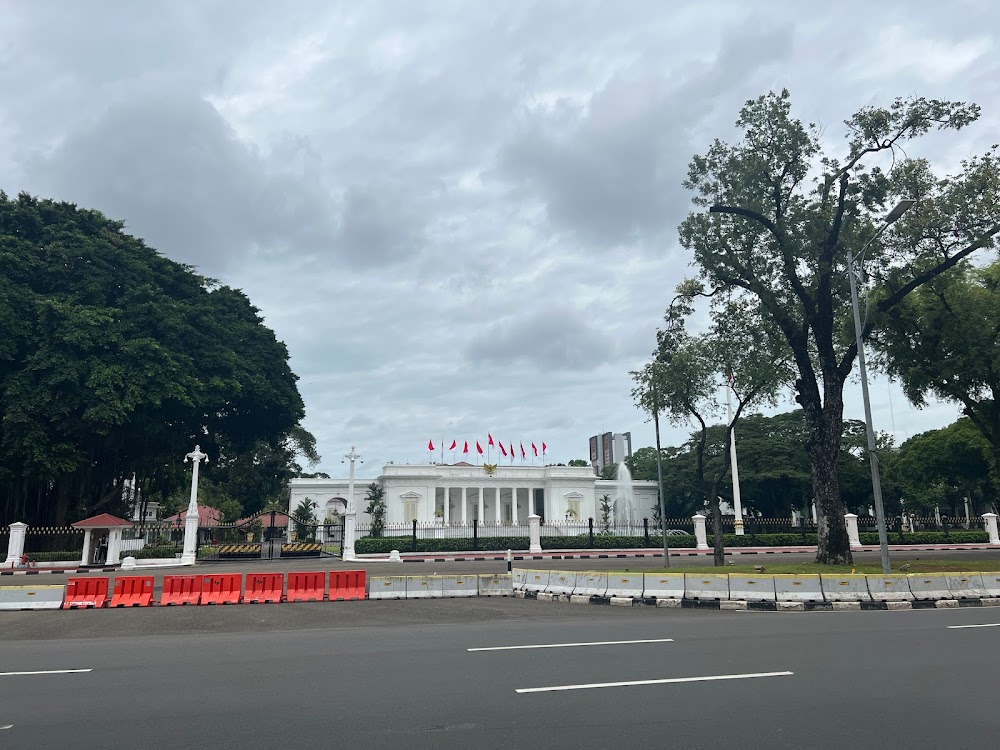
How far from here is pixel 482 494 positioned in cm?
6594

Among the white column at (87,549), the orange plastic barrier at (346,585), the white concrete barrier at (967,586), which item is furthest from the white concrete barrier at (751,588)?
the white column at (87,549)

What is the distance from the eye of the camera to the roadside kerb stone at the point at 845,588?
48.2 ft

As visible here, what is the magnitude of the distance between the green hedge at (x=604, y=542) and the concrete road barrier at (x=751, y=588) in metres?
22.6

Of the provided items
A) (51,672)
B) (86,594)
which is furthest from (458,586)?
(51,672)

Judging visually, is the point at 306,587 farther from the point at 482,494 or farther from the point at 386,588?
the point at 482,494

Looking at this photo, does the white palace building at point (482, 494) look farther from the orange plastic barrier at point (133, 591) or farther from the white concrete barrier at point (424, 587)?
the orange plastic barrier at point (133, 591)

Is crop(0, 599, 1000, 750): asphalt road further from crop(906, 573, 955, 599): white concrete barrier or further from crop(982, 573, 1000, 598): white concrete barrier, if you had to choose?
crop(982, 573, 1000, 598): white concrete barrier

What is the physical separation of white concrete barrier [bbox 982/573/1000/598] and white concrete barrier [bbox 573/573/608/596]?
8.60m

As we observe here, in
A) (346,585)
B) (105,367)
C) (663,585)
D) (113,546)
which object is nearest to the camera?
(663,585)

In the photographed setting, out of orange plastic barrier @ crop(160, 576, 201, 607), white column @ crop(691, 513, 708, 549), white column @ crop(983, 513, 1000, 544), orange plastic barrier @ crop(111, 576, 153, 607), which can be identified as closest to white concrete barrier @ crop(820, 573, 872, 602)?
orange plastic barrier @ crop(160, 576, 201, 607)

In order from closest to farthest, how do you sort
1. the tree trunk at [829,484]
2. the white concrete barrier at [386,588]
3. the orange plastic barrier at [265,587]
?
the orange plastic barrier at [265,587] → the white concrete barrier at [386,588] → the tree trunk at [829,484]

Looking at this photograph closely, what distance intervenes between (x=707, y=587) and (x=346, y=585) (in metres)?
8.75

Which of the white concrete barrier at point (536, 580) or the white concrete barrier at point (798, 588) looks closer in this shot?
the white concrete barrier at point (798, 588)

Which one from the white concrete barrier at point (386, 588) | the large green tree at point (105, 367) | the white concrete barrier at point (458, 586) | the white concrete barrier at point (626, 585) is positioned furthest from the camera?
the large green tree at point (105, 367)
